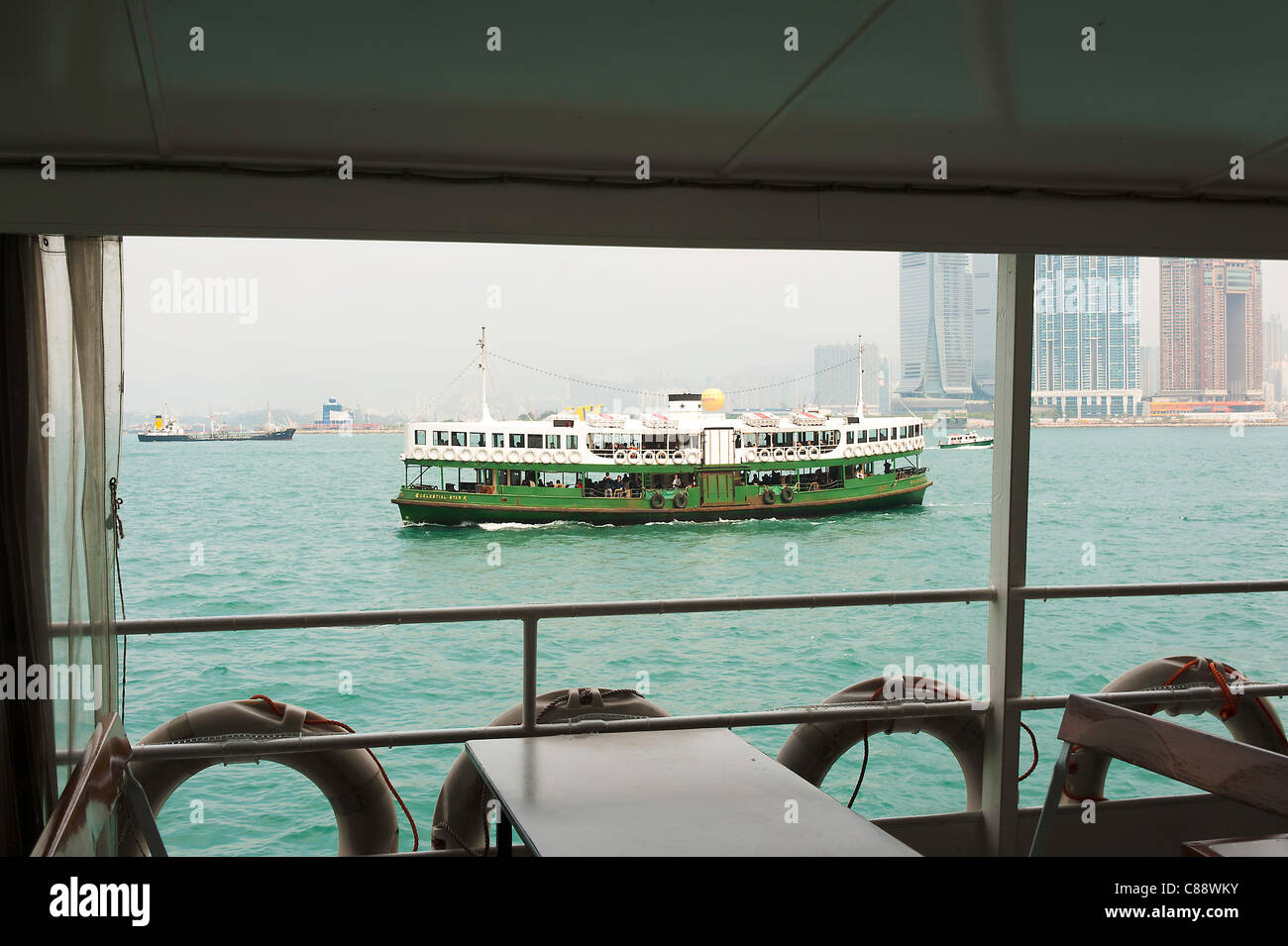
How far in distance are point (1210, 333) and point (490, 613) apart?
43.0 m

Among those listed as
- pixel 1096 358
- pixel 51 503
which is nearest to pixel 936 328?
pixel 1096 358

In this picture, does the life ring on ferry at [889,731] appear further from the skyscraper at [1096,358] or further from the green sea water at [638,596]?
the skyscraper at [1096,358]

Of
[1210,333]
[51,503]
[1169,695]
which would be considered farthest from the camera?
[1210,333]

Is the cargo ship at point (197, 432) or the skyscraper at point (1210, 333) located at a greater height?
the skyscraper at point (1210, 333)

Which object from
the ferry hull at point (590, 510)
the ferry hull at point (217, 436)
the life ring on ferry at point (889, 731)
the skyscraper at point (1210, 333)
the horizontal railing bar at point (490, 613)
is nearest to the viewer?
the horizontal railing bar at point (490, 613)

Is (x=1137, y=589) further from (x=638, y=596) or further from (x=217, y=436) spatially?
(x=217, y=436)

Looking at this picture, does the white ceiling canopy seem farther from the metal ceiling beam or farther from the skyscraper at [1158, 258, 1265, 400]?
the skyscraper at [1158, 258, 1265, 400]

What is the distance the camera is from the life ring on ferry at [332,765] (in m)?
2.51

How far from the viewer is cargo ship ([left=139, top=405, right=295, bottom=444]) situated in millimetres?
37750

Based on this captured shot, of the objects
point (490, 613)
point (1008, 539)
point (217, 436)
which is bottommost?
point (490, 613)

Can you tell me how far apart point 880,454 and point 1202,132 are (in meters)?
29.6

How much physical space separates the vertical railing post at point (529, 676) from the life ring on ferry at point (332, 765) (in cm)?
52

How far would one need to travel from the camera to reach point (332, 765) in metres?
2.56

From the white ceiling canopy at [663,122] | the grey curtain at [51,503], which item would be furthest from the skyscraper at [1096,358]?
the grey curtain at [51,503]
